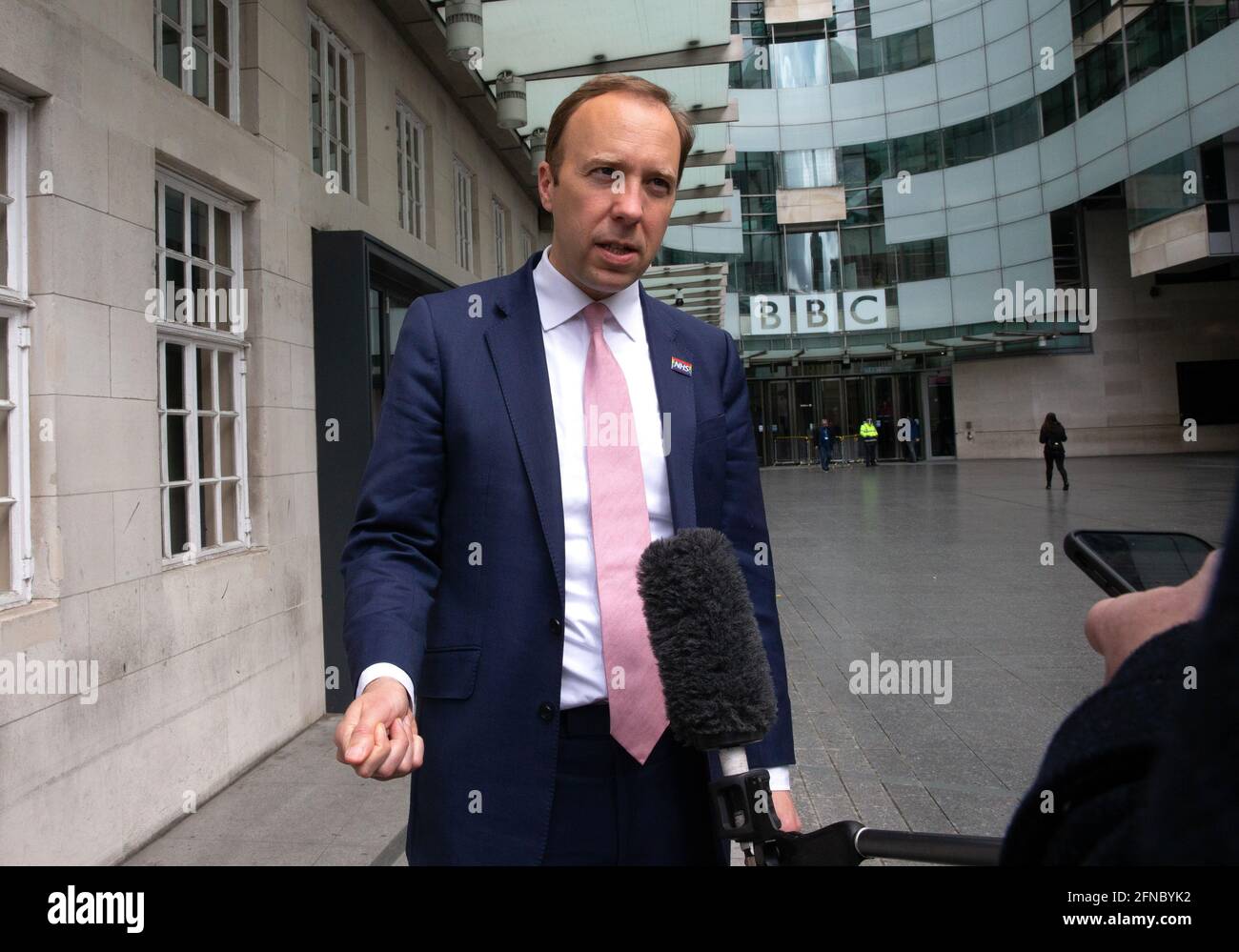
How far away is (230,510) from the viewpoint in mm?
6105

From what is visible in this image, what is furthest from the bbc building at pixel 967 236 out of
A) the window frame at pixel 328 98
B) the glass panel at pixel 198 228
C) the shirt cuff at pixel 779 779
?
the shirt cuff at pixel 779 779

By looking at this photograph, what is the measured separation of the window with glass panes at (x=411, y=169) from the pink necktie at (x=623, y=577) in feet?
25.4

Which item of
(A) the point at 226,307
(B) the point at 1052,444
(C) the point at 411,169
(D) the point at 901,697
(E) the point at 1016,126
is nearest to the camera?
(A) the point at 226,307

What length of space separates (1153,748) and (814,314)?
36747mm

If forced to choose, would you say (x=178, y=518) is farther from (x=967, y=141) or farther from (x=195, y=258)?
(x=967, y=141)

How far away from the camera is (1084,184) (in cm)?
2978

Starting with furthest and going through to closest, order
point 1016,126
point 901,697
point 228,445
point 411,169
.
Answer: point 1016,126
point 411,169
point 901,697
point 228,445

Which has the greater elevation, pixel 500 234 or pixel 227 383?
pixel 500 234

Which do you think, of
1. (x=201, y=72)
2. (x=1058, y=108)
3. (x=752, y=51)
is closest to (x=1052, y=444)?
(x=1058, y=108)

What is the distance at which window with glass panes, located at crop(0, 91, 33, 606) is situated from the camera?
4.05 meters
